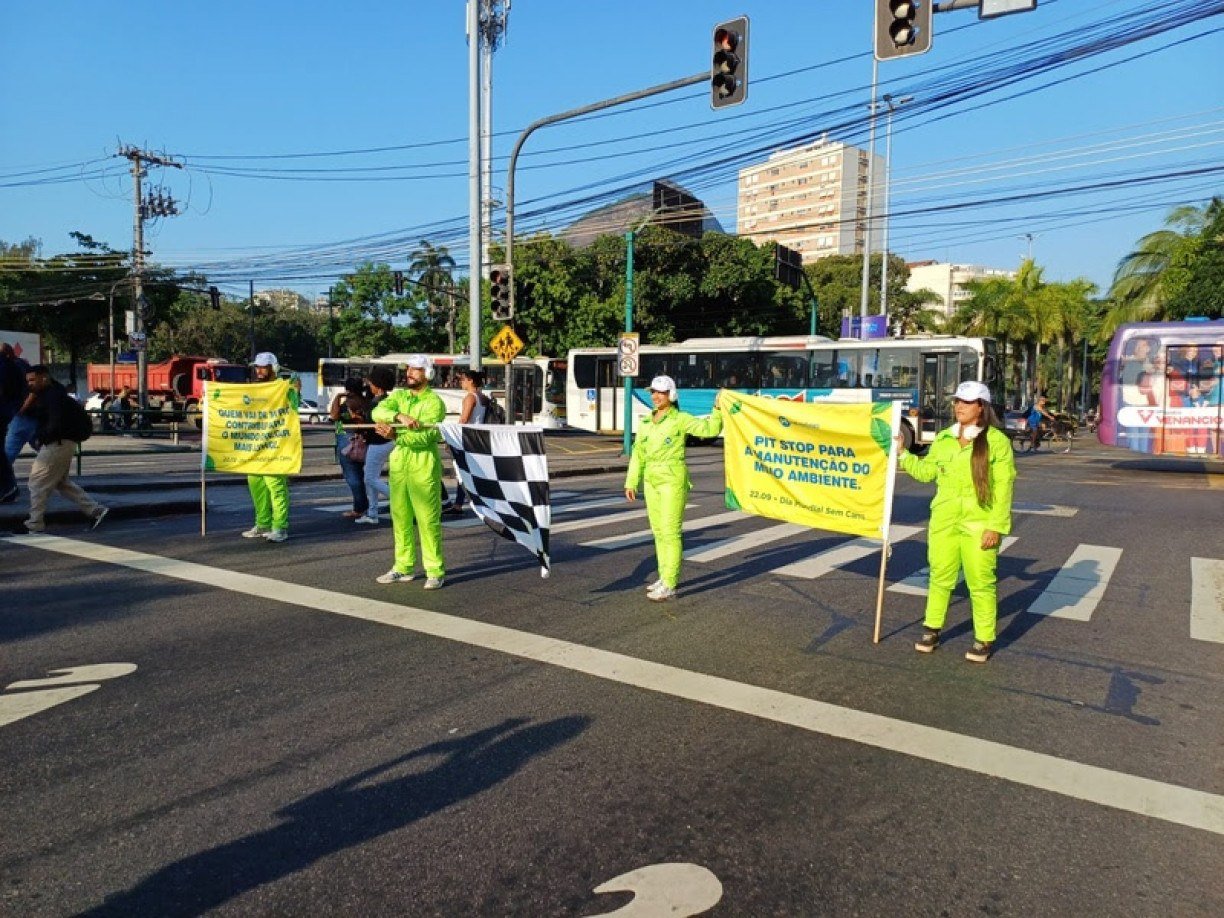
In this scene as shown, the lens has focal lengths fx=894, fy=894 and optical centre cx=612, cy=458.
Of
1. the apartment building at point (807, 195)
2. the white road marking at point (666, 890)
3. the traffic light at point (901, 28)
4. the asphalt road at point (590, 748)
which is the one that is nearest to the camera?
the white road marking at point (666, 890)

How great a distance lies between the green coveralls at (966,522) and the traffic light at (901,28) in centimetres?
679

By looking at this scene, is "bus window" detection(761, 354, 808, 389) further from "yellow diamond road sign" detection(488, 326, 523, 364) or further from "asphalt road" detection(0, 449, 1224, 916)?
"asphalt road" detection(0, 449, 1224, 916)

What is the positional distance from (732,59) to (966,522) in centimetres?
921

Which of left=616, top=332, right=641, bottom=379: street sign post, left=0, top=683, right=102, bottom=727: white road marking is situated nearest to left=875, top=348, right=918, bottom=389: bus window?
left=616, top=332, right=641, bottom=379: street sign post

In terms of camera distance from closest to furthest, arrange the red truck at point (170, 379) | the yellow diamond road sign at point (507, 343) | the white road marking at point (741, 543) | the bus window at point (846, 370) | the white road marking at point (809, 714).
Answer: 1. the white road marking at point (809, 714)
2. the white road marking at point (741, 543)
3. the yellow diamond road sign at point (507, 343)
4. the bus window at point (846, 370)
5. the red truck at point (170, 379)

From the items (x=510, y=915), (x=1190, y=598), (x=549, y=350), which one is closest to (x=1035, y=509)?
(x=1190, y=598)

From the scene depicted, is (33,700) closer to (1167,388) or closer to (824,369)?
(1167,388)

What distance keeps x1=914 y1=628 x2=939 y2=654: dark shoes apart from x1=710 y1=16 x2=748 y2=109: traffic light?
9.03 metres

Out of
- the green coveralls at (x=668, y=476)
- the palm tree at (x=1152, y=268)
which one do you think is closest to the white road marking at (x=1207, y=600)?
the green coveralls at (x=668, y=476)

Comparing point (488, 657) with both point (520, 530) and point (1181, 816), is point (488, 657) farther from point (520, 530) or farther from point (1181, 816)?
point (1181, 816)

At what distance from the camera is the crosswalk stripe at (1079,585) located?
6807mm

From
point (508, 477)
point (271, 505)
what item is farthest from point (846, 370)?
point (508, 477)

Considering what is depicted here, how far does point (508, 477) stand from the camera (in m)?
7.16

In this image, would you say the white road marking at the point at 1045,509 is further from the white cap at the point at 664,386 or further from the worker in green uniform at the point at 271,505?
the worker in green uniform at the point at 271,505
